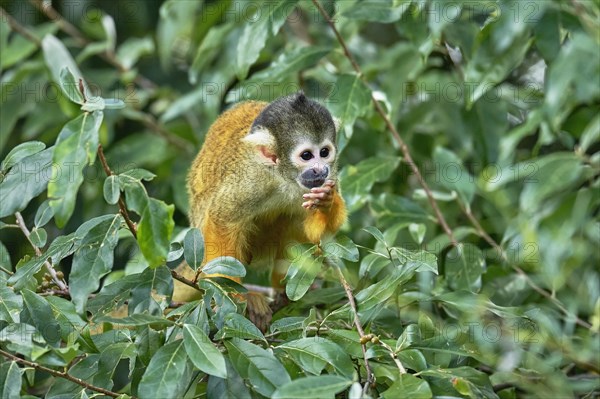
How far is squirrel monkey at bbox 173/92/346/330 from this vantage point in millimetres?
Answer: 3264

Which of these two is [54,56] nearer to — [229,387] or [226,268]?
[226,268]

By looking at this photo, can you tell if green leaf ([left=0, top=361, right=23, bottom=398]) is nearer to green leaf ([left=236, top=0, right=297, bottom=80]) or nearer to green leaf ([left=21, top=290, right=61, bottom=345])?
green leaf ([left=21, top=290, right=61, bottom=345])

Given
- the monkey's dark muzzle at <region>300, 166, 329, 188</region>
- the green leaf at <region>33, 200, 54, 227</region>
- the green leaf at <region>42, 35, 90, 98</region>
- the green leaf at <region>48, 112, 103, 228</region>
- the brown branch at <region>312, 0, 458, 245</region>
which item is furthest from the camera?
the green leaf at <region>42, 35, 90, 98</region>

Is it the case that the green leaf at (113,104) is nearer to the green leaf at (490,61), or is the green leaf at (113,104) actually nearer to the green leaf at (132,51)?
the green leaf at (490,61)

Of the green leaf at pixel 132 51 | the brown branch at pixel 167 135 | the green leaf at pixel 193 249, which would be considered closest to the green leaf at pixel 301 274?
the green leaf at pixel 193 249

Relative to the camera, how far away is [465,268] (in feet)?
10.3

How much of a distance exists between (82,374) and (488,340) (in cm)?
130

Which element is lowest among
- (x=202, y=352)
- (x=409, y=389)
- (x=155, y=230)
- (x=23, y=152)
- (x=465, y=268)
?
(x=465, y=268)

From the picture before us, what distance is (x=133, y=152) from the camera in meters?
5.00

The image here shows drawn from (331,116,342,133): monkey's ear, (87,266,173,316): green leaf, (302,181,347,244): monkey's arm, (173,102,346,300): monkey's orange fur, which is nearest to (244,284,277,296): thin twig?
(173,102,346,300): monkey's orange fur

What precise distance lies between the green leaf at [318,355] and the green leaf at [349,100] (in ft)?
4.66

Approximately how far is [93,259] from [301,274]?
0.61 metres

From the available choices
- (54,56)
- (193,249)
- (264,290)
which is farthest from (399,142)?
(54,56)

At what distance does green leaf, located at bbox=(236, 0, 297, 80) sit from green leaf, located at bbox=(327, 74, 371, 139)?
14.3 inches
